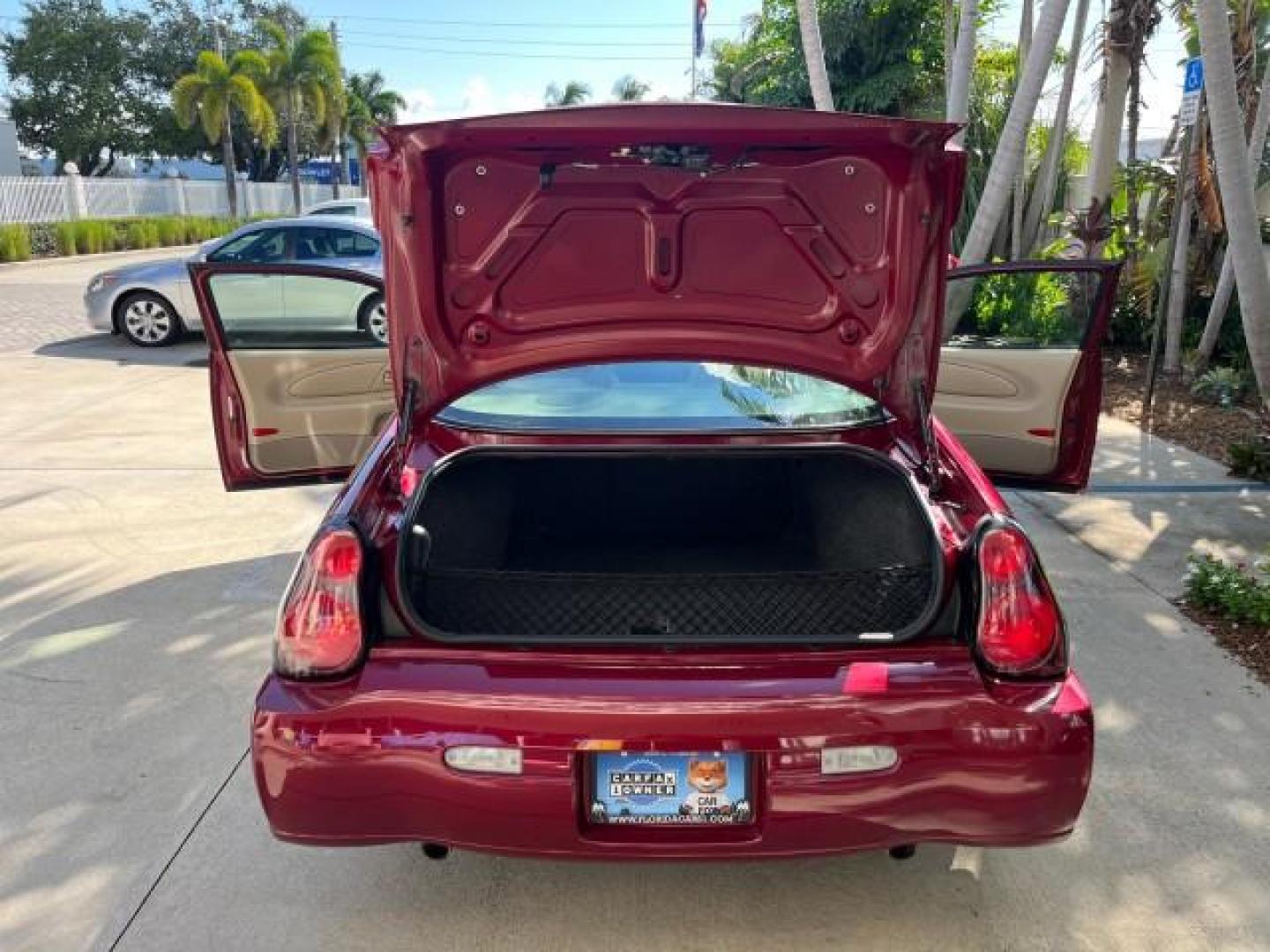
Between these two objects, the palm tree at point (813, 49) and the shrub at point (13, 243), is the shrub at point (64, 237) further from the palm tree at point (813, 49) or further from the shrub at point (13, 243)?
the palm tree at point (813, 49)

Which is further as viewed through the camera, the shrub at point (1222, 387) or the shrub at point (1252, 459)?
the shrub at point (1222, 387)

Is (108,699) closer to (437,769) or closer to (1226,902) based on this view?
(437,769)

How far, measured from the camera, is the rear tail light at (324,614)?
6.98 feet

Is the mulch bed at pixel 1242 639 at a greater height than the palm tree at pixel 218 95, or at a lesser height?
lesser

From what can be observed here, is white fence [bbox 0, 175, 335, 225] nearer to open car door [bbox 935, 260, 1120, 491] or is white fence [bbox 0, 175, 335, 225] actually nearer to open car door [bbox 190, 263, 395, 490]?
open car door [bbox 190, 263, 395, 490]

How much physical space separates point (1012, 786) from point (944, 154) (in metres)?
1.44

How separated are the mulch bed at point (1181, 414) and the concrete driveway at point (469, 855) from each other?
9.74 feet

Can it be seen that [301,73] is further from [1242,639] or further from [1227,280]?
[1242,639]

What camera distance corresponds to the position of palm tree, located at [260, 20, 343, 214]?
36438 mm

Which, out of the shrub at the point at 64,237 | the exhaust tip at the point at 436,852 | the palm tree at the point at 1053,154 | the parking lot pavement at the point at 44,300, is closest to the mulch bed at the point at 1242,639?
the exhaust tip at the point at 436,852

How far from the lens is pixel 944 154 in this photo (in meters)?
2.41

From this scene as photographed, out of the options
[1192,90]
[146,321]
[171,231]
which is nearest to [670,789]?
[1192,90]

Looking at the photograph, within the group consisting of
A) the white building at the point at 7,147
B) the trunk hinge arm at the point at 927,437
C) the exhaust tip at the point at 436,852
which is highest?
the white building at the point at 7,147

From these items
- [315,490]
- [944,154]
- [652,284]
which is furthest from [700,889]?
[315,490]
